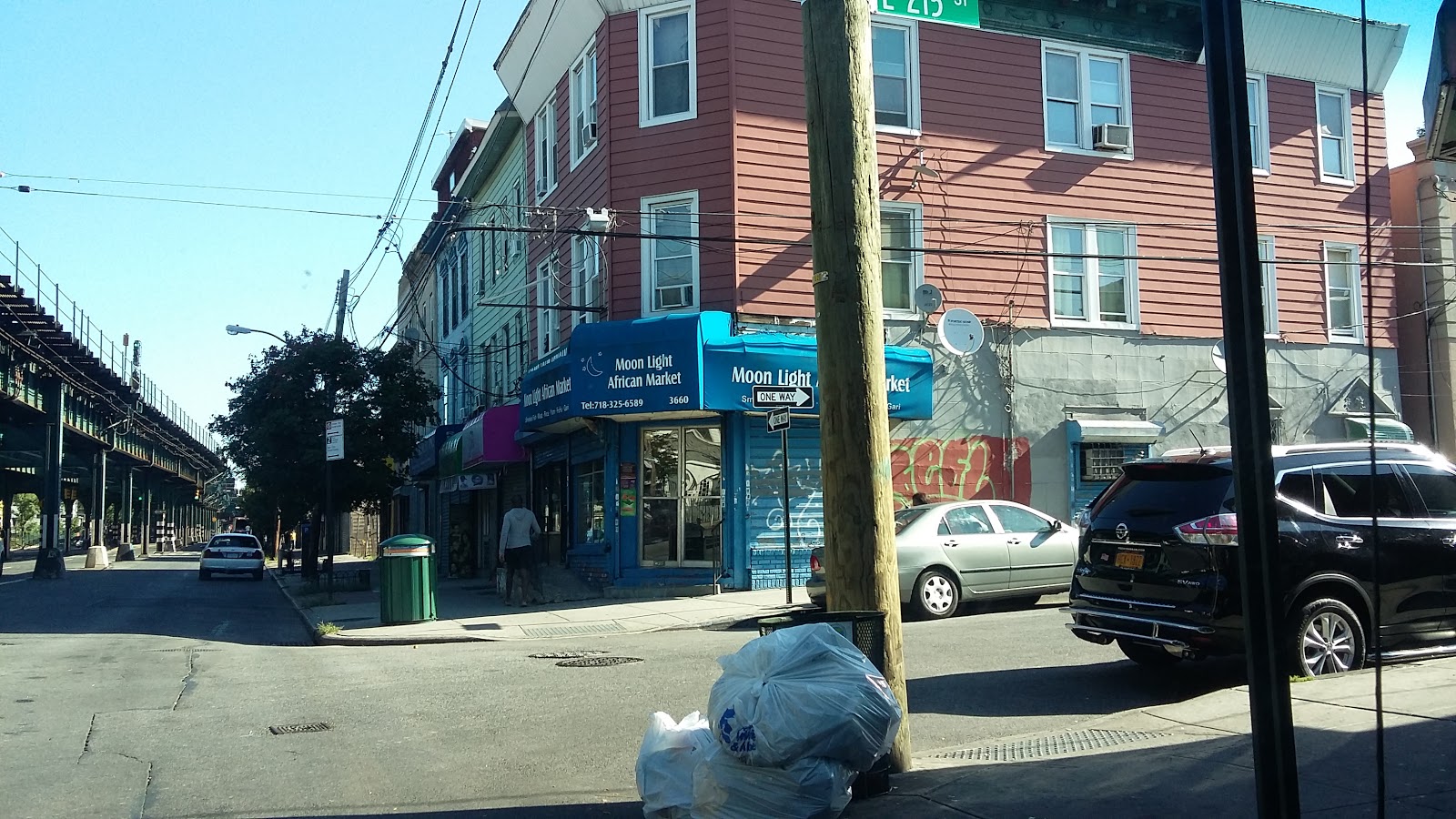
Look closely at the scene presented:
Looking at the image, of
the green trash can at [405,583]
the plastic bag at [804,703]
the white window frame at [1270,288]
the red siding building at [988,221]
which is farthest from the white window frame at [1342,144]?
the plastic bag at [804,703]

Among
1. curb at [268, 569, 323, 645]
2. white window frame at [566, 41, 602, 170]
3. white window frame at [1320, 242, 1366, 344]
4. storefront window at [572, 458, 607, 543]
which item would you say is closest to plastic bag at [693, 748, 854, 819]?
curb at [268, 569, 323, 645]

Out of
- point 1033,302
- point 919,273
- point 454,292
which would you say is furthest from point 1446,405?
point 454,292

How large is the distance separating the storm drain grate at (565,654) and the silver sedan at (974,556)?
271 centimetres

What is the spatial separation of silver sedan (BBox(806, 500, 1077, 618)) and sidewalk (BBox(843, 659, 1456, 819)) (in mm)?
6112

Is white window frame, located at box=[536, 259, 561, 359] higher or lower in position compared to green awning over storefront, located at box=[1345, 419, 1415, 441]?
higher

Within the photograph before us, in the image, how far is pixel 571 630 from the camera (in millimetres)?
15141

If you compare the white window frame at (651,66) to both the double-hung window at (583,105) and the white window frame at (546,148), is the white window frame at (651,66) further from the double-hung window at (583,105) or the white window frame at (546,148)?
the white window frame at (546,148)

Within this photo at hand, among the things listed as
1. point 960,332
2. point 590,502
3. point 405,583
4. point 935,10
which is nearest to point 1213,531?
point 935,10

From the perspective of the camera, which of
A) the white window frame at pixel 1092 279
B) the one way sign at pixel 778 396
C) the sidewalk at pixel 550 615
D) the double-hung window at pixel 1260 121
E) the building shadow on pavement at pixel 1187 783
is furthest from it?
the double-hung window at pixel 1260 121

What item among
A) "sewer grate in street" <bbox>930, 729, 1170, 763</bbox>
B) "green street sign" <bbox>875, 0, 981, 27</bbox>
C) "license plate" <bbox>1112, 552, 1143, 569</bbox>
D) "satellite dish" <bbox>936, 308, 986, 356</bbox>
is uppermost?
"green street sign" <bbox>875, 0, 981, 27</bbox>

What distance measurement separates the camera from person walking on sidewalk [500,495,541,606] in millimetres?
18156

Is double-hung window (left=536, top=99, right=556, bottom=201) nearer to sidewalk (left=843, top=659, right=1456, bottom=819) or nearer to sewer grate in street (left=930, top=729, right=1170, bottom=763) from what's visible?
sewer grate in street (left=930, top=729, right=1170, bottom=763)

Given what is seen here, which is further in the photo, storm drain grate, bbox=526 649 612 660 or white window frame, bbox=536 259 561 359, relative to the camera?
white window frame, bbox=536 259 561 359

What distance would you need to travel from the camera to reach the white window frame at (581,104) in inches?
812
